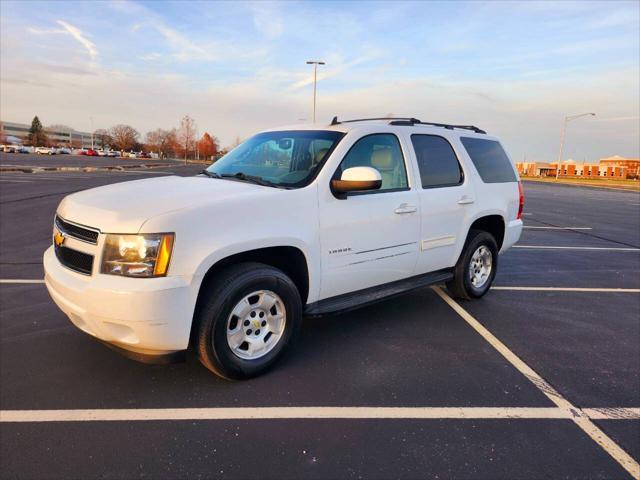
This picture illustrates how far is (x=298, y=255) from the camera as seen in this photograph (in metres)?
3.44

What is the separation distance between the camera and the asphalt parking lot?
8.17 ft

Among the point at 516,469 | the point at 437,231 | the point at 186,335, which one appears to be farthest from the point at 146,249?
the point at 437,231

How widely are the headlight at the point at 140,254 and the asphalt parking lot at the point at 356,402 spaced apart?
946 millimetres

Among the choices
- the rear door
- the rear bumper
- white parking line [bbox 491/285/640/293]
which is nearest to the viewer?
the rear door

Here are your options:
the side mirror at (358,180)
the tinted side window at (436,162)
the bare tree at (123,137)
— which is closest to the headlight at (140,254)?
the side mirror at (358,180)

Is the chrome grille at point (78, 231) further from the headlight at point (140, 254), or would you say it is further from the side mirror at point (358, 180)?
the side mirror at point (358, 180)

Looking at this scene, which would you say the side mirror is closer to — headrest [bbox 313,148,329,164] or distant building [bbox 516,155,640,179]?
headrest [bbox 313,148,329,164]

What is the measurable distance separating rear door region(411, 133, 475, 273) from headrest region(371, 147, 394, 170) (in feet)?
1.14

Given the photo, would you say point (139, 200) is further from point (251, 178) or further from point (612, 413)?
point (612, 413)

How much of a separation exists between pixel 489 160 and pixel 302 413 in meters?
3.92

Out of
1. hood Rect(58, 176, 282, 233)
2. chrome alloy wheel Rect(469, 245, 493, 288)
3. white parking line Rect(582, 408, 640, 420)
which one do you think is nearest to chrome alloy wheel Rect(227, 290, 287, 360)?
hood Rect(58, 176, 282, 233)

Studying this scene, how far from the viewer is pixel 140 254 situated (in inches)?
108

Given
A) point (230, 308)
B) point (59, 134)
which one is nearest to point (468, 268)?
point (230, 308)

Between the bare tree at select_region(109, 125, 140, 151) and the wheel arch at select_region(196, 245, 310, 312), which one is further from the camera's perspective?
the bare tree at select_region(109, 125, 140, 151)
